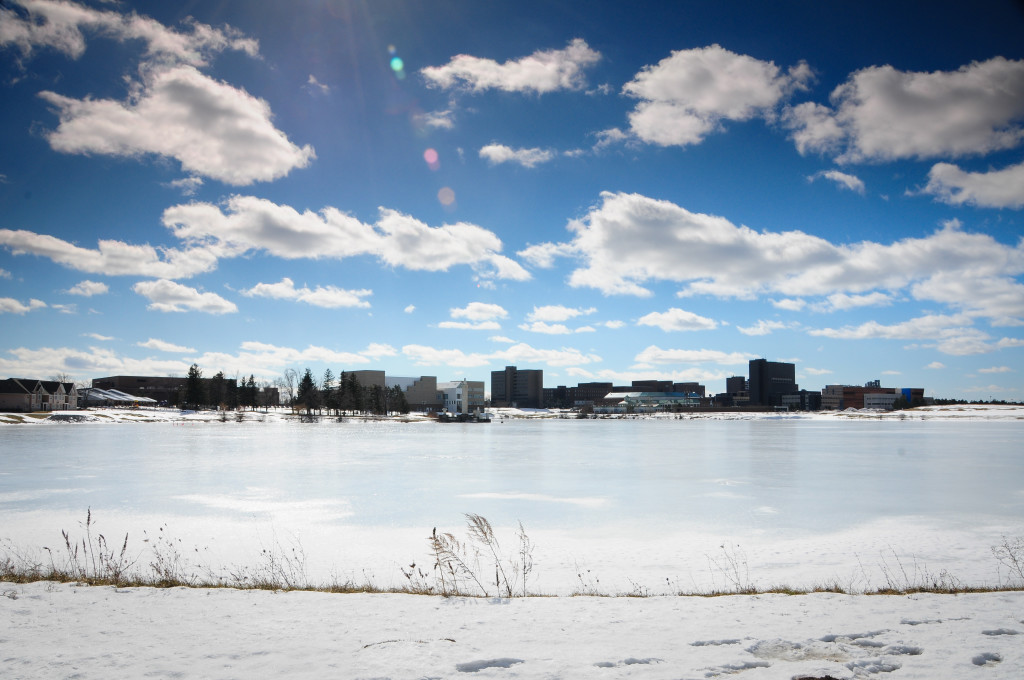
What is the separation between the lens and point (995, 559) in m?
9.95

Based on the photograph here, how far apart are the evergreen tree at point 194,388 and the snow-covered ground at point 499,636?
113841mm

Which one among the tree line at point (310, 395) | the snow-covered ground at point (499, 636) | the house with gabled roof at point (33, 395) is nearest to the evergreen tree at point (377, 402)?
the tree line at point (310, 395)

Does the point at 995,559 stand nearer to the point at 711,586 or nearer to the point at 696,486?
the point at 711,586

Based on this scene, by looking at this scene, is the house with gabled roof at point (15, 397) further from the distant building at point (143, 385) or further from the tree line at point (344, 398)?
the distant building at point (143, 385)

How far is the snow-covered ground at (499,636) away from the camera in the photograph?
5195 mm

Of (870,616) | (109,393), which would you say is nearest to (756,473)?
(870,616)

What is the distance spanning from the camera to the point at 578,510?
15.5 m

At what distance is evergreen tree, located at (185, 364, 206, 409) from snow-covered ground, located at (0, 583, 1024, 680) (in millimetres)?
113841

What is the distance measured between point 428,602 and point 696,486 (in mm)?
14888

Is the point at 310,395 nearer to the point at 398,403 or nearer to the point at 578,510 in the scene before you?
the point at 398,403

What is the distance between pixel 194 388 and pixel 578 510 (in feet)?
363

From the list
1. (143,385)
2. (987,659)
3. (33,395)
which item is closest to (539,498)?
(987,659)

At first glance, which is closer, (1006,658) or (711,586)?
(1006,658)

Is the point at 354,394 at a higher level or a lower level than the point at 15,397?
higher
